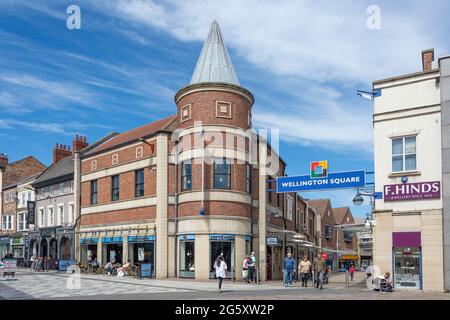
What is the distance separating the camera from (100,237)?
3803 cm

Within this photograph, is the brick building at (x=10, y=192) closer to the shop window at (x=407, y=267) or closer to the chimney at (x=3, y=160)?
the chimney at (x=3, y=160)

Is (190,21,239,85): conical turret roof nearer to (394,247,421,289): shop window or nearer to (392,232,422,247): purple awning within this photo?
(392,232,422,247): purple awning

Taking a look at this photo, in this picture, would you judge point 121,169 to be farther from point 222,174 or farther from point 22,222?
point 22,222

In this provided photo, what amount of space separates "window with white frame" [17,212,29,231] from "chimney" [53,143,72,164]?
6.13 metres

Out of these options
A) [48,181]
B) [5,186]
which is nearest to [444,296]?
[48,181]

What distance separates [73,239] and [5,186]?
1940 centimetres

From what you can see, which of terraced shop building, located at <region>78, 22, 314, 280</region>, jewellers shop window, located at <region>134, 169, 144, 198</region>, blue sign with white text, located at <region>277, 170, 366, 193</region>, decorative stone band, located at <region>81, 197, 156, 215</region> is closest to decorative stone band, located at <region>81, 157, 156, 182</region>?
terraced shop building, located at <region>78, 22, 314, 280</region>

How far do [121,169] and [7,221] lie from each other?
23.8 metres

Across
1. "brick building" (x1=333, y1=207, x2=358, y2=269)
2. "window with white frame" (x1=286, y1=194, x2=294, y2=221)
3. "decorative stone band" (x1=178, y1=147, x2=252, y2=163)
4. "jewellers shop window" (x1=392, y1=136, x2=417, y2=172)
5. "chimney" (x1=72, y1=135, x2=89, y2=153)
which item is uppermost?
"chimney" (x1=72, y1=135, x2=89, y2=153)

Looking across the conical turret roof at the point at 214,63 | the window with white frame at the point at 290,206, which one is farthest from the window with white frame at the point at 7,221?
the conical turret roof at the point at 214,63

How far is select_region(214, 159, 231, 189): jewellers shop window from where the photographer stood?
3141cm

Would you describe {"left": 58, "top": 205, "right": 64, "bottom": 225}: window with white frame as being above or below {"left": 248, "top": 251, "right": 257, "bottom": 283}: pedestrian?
above

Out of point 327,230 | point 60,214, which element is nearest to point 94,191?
point 60,214

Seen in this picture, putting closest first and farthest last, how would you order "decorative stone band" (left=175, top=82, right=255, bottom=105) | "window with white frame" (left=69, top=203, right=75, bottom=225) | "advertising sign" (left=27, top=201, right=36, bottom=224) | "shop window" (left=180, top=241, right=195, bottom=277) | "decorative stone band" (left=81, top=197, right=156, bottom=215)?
"shop window" (left=180, top=241, right=195, bottom=277) < "decorative stone band" (left=175, top=82, right=255, bottom=105) < "decorative stone band" (left=81, top=197, right=156, bottom=215) < "window with white frame" (left=69, top=203, right=75, bottom=225) < "advertising sign" (left=27, top=201, right=36, bottom=224)
